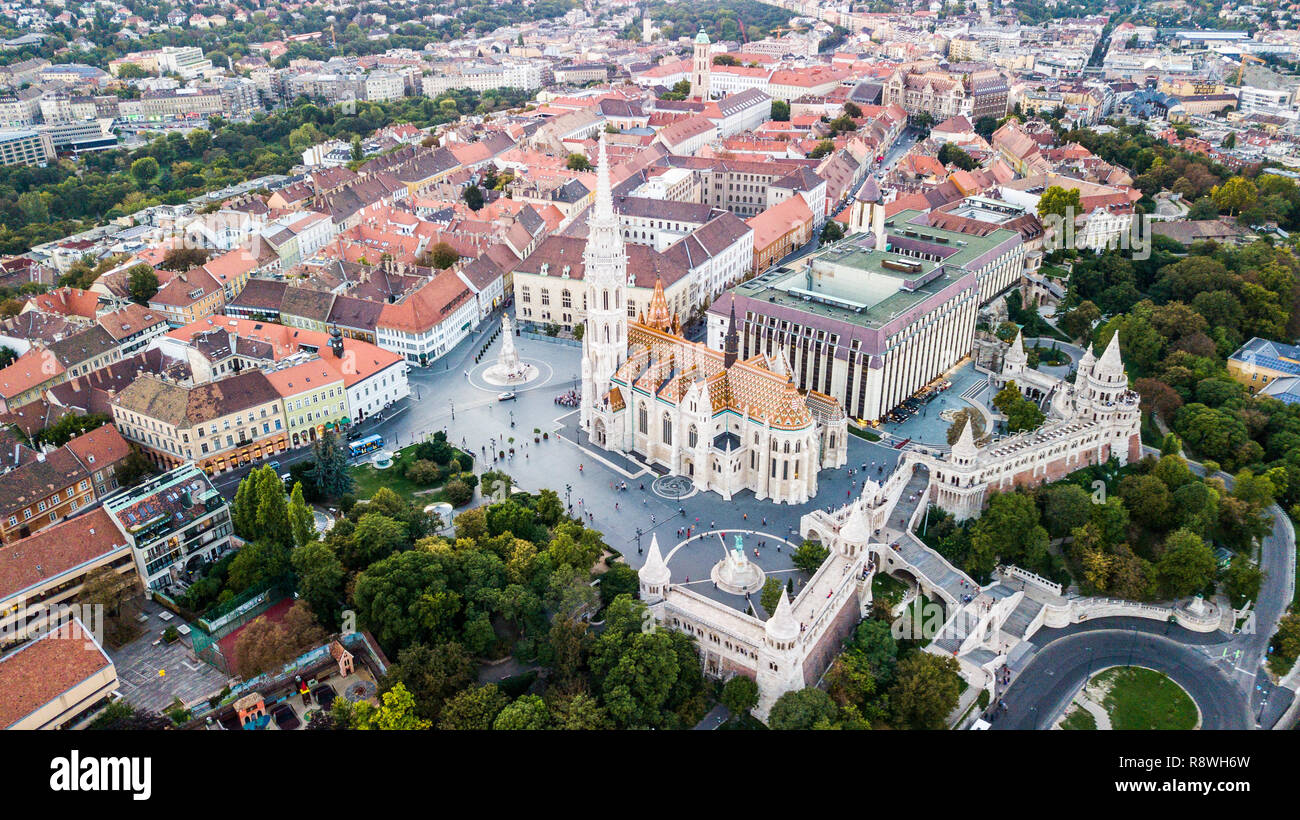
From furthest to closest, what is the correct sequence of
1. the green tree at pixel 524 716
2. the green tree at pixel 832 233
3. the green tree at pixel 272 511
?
the green tree at pixel 832 233 → the green tree at pixel 272 511 → the green tree at pixel 524 716

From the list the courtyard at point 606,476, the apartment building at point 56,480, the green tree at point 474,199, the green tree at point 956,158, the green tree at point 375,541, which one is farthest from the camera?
the green tree at point 956,158

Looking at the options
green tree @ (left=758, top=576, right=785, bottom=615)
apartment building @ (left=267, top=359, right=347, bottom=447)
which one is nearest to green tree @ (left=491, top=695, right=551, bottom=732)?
green tree @ (left=758, top=576, right=785, bottom=615)

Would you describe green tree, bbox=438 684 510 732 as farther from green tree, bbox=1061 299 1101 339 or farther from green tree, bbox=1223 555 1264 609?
green tree, bbox=1061 299 1101 339

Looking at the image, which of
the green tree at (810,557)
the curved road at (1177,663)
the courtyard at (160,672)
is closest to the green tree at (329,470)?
the courtyard at (160,672)

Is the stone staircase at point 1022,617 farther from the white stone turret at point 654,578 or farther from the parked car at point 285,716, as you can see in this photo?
the parked car at point 285,716

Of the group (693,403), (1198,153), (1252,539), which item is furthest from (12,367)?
(1198,153)

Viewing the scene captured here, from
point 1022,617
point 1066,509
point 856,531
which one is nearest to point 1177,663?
point 1022,617

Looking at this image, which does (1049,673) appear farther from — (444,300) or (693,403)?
(444,300)
